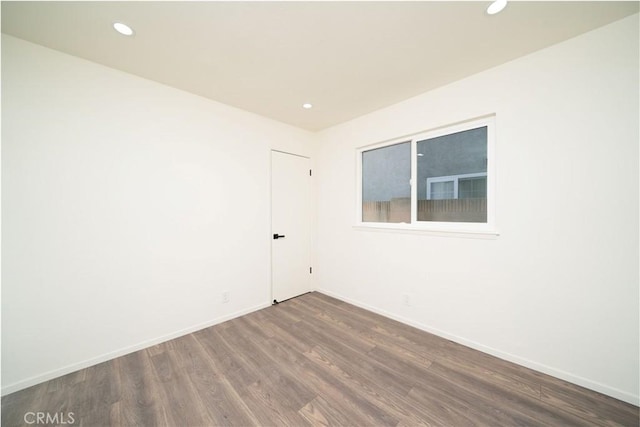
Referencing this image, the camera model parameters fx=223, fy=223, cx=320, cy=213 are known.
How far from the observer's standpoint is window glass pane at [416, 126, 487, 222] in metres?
2.20

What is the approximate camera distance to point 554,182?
175 cm

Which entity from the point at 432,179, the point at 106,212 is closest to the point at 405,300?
the point at 432,179

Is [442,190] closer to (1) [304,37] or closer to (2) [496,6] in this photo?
(2) [496,6]

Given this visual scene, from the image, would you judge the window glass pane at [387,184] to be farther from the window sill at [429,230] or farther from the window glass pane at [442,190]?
the window glass pane at [442,190]

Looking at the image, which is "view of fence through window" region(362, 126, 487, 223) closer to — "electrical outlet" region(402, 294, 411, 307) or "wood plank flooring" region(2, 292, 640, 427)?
"electrical outlet" region(402, 294, 411, 307)

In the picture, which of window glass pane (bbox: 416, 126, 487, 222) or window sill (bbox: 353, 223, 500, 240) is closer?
window sill (bbox: 353, 223, 500, 240)

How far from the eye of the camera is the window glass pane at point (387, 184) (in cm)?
276

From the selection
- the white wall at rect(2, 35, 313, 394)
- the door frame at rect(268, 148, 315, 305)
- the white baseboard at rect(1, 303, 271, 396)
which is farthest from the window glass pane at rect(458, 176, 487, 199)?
the white baseboard at rect(1, 303, 271, 396)

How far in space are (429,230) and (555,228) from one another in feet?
3.10

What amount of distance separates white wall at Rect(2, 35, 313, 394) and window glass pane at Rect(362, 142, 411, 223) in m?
1.70

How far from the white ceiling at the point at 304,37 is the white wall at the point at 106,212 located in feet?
1.03

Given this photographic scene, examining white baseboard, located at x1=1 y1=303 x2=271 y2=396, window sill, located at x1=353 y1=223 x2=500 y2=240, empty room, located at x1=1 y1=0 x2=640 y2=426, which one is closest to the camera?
empty room, located at x1=1 y1=0 x2=640 y2=426

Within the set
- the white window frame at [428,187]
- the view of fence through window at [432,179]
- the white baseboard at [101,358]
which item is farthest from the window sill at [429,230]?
the white baseboard at [101,358]

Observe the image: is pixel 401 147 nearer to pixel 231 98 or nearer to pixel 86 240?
pixel 231 98
